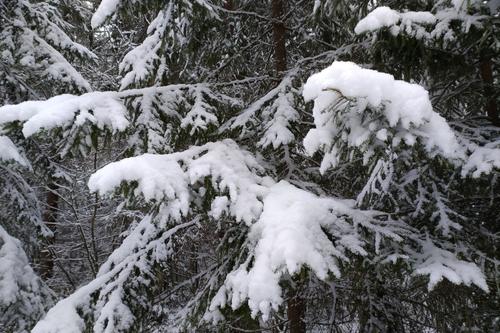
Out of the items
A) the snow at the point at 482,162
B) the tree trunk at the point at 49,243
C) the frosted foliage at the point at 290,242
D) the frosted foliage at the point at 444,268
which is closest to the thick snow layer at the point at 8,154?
the tree trunk at the point at 49,243

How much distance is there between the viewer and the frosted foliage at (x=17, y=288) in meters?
5.39

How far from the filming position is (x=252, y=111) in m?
3.90

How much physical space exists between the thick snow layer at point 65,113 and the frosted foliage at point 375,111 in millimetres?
1570

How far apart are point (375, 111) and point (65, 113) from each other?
202 cm

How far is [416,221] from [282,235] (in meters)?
1.79

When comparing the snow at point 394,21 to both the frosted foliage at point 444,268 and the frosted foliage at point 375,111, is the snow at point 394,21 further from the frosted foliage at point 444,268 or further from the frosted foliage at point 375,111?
the frosted foliage at point 444,268

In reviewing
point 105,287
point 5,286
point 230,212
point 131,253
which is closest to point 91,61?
point 5,286

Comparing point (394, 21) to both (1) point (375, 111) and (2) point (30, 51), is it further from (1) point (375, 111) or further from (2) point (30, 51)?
(2) point (30, 51)

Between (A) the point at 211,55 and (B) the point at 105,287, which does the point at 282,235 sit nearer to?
(B) the point at 105,287

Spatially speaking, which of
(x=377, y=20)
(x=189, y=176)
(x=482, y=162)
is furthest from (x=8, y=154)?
(x=482, y=162)

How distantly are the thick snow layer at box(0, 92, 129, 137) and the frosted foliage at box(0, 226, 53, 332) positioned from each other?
10.8ft

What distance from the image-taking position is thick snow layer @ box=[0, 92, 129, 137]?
2.72 metres

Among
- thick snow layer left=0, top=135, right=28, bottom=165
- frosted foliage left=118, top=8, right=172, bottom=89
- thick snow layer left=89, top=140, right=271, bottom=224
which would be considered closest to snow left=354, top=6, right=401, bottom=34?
thick snow layer left=89, top=140, right=271, bottom=224

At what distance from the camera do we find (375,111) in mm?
1936
